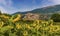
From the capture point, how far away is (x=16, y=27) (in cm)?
427

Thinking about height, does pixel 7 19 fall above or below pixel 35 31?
above

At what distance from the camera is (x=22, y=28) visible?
4.29m

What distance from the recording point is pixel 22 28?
429 cm

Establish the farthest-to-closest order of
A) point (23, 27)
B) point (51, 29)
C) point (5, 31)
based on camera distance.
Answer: point (51, 29) < point (23, 27) < point (5, 31)

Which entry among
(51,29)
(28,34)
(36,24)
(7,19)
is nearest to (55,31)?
(51,29)

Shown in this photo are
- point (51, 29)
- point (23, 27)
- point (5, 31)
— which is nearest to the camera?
point (5, 31)

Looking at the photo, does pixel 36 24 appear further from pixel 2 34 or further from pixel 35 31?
pixel 2 34

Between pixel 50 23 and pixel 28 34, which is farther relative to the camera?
pixel 50 23

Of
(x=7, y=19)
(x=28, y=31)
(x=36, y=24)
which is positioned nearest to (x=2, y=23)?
(x=7, y=19)

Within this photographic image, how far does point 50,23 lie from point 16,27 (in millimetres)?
911

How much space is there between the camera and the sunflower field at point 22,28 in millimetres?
4098

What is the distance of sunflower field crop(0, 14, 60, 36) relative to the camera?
4.10 meters

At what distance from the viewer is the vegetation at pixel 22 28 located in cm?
410

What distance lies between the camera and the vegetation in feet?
13.4
